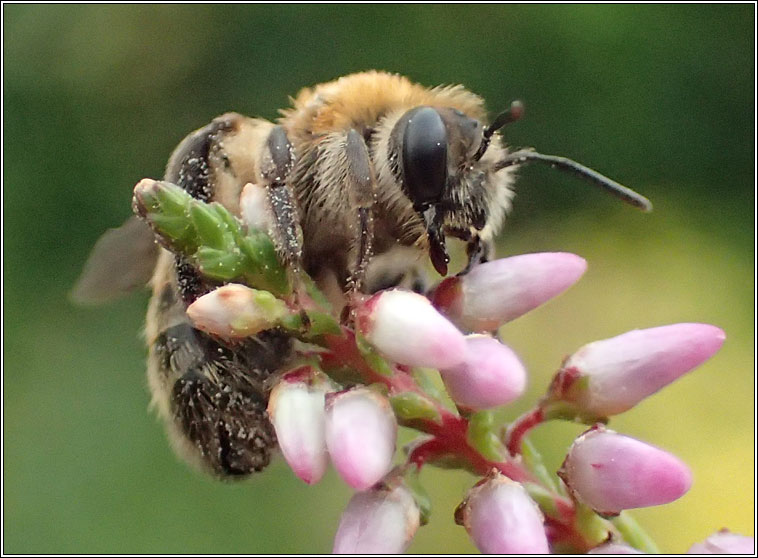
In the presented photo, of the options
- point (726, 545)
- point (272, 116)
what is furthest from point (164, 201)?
point (272, 116)

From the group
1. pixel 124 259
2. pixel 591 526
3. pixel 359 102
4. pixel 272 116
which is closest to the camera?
pixel 591 526

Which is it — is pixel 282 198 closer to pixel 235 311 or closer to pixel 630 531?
pixel 235 311

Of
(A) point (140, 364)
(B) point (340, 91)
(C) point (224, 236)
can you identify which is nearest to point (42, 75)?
(A) point (140, 364)

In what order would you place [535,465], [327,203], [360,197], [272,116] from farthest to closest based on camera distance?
[272,116]
[327,203]
[360,197]
[535,465]

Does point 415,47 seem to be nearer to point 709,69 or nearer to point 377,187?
point 709,69

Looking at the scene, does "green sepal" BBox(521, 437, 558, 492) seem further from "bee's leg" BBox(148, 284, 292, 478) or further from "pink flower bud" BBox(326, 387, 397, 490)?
"bee's leg" BBox(148, 284, 292, 478)
